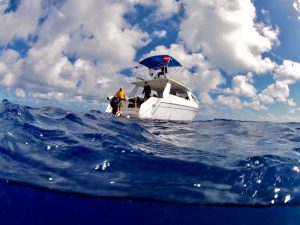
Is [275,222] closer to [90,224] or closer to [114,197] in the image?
[114,197]

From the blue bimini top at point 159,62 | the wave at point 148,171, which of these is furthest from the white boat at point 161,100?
the wave at point 148,171

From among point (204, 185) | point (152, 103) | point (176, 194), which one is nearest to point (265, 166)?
point (204, 185)

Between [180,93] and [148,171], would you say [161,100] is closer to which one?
[180,93]

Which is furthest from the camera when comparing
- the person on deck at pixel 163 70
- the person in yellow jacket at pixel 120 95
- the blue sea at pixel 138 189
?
the person on deck at pixel 163 70

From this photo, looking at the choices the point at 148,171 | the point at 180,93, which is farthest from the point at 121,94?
the point at 148,171

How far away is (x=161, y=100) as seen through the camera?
58.0 feet

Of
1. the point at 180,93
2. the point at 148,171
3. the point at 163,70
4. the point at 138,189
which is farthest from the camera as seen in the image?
the point at 180,93

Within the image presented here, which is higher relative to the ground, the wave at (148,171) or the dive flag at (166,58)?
the dive flag at (166,58)

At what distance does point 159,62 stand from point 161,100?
4.52 m

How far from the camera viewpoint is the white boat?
17.2m

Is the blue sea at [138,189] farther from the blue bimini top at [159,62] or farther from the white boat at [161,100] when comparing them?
the blue bimini top at [159,62]

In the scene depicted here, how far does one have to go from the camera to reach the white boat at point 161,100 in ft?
56.3

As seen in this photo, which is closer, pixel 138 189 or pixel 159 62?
pixel 138 189

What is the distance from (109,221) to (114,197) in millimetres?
379
